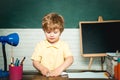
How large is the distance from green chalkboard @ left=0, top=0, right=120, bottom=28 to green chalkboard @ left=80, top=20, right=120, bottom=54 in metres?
0.10

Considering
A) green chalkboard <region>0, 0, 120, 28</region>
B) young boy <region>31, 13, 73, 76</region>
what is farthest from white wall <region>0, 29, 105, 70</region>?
young boy <region>31, 13, 73, 76</region>

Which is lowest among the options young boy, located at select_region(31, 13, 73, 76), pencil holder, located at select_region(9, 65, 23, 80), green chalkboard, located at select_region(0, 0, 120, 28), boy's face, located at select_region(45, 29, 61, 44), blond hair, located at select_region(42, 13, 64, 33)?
pencil holder, located at select_region(9, 65, 23, 80)

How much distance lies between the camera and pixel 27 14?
2230 millimetres

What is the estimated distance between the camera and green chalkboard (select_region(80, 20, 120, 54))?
214 cm

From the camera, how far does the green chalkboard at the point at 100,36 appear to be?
2.14m

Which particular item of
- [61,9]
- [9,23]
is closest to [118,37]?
[61,9]

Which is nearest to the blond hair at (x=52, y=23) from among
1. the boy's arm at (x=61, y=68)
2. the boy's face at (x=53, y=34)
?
the boy's face at (x=53, y=34)

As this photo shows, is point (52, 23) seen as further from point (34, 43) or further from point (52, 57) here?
point (34, 43)

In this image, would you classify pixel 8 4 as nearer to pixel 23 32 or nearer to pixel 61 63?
pixel 23 32

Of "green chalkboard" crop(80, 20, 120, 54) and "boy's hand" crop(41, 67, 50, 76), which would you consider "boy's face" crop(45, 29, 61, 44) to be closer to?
"boy's hand" crop(41, 67, 50, 76)

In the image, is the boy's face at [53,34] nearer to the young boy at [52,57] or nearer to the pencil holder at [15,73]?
the young boy at [52,57]

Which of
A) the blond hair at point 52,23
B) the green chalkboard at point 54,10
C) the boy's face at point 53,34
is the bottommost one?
the boy's face at point 53,34

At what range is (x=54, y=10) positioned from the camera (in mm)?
2223

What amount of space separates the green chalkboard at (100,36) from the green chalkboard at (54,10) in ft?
0.33
